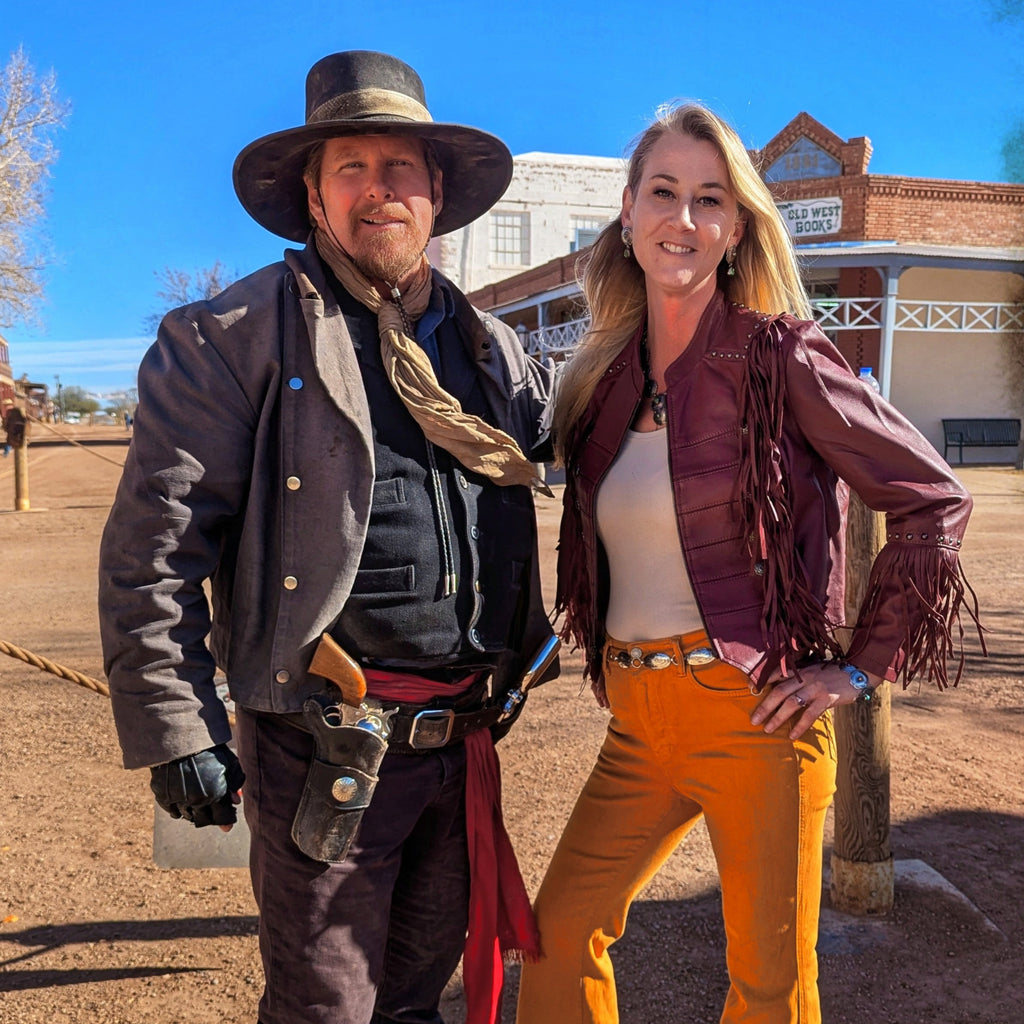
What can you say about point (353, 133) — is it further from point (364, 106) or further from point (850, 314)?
point (850, 314)

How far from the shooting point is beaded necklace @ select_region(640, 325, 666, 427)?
7.10ft

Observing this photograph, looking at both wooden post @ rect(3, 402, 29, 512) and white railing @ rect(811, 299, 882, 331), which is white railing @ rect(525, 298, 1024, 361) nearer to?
white railing @ rect(811, 299, 882, 331)

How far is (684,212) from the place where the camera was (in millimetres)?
2123

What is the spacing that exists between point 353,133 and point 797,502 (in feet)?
4.18

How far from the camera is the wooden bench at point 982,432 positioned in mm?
20156

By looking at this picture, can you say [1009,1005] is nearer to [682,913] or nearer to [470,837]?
[682,913]

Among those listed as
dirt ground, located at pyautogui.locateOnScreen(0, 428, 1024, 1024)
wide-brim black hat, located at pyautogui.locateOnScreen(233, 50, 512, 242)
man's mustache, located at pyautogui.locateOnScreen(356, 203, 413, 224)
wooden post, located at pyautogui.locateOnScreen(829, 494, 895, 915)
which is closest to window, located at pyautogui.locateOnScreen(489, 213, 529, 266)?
dirt ground, located at pyautogui.locateOnScreen(0, 428, 1024, 1024)

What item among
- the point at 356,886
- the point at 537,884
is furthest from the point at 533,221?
the point at 356,886

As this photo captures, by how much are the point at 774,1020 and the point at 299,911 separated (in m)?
0.98

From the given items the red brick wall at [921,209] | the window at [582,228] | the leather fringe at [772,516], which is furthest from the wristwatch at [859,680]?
the window at [582,228]

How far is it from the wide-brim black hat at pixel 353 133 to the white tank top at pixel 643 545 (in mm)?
832

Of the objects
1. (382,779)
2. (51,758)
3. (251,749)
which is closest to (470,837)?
(382,779)

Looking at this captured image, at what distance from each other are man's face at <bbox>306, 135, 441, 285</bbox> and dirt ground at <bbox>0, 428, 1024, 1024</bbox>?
2178 mm

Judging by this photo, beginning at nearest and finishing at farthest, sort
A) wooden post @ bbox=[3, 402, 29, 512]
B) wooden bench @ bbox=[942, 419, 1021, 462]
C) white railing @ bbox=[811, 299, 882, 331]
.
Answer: wooden post @ bbox=[3, 402, 29, 512]
white railing @ bbox=[811, 299, 882, 331]
wooden bench @ bbox=[942, 419, 1021, 462]
